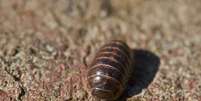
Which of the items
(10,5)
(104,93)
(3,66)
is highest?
(10,5)

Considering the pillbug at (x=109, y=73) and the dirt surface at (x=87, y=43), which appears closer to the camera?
the pillbug at (x=109, y=73)

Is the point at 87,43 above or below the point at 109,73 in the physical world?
above

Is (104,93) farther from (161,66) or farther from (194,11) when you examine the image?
(194,11)

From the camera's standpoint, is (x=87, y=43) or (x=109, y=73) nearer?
(x=109, y=73)

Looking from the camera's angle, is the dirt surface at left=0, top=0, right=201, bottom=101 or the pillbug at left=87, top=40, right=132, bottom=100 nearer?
the pillbug at left=87, top=40, right=132, bottom=100

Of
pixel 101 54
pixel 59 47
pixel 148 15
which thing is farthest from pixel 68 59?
pixel 148 15
